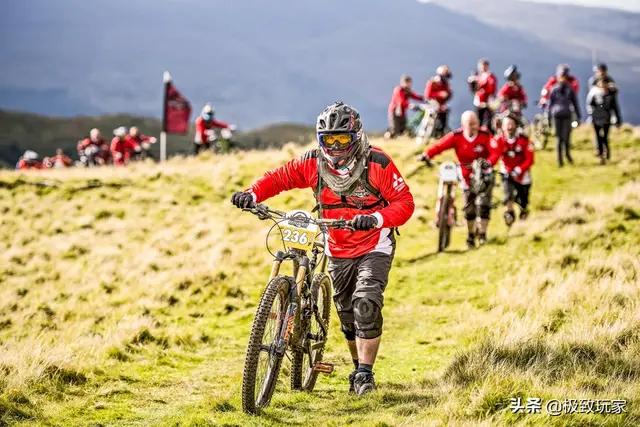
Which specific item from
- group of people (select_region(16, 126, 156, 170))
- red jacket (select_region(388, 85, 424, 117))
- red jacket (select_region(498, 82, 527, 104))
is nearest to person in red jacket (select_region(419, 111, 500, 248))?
red jacket (select_region(498, 82, 527, 104))

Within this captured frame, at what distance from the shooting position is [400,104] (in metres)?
26.0

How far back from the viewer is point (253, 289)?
12695 millimetres

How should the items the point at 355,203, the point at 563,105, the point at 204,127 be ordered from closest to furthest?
1. the point at 355,203
2. the point at 563,105
3. the point at 204,127

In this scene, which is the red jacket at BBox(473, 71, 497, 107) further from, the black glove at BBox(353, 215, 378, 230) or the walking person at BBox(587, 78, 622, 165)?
the black glove at BBox(353, 215, 378, 230)

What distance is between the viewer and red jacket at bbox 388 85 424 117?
2534 cm

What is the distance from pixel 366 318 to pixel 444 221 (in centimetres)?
804

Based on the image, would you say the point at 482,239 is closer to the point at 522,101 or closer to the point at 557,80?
the point at 557,80

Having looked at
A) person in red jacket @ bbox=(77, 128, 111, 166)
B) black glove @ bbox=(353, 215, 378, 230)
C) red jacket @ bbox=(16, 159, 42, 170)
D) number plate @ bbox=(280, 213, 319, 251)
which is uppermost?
person in red jacket @ bbox=(77, 128, 111, 166)

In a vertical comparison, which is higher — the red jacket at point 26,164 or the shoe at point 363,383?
the red jacket at point 26,164

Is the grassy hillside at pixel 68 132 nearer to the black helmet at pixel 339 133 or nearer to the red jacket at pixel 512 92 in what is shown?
the red jacket at pixel 512 92

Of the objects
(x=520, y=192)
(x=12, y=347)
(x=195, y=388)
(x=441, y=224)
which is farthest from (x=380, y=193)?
(x=520, y=192)

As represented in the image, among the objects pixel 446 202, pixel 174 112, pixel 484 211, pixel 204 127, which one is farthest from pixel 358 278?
pixel 174 112

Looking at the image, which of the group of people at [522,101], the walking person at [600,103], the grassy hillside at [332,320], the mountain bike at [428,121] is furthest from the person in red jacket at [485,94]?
the walking person at [600,103]

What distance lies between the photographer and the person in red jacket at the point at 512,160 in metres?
14.5
